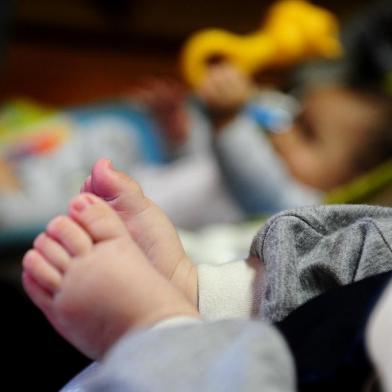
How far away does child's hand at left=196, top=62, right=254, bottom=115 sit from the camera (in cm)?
103

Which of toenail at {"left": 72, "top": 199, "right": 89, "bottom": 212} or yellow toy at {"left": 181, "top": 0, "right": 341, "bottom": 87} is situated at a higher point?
toenail at {"left": 72, "top": 199, "right": 89, "bottom": 212}

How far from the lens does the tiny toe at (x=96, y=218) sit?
0.34 meters

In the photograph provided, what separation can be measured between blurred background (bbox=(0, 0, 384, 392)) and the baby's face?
13.9 inches

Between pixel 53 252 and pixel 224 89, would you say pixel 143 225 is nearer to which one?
pixel 53 252

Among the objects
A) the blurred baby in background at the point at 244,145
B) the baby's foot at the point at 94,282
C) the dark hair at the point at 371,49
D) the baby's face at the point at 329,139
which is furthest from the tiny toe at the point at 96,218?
the dark hair at the point at 371,49

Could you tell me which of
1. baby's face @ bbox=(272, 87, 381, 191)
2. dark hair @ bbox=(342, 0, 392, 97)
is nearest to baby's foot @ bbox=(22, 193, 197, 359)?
baby's face @ bbox=(272, 87, 381, 191)

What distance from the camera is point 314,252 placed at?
0.39 meters

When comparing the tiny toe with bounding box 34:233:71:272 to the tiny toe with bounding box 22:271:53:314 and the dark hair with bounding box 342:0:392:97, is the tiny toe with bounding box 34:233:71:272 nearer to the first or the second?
the tiny toe with bounding box 22:271:53:314

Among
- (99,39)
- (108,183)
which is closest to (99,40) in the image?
(99,39)

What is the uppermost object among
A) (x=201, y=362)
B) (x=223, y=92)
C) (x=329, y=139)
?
(x=201, y=362)

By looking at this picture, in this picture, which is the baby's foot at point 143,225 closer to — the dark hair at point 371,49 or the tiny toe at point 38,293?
the tiny toe at point 38,293

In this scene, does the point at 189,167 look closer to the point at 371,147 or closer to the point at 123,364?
the point at 371,147

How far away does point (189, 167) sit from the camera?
44.4 inches

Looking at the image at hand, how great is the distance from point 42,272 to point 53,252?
0.04ft
